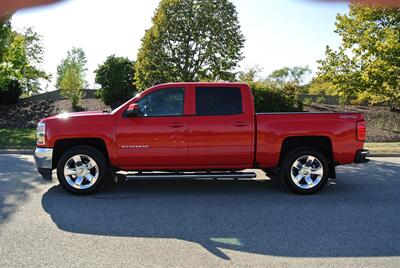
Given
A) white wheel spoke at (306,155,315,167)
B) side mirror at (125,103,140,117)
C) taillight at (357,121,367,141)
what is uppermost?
side mirror at (125,103,140,117)

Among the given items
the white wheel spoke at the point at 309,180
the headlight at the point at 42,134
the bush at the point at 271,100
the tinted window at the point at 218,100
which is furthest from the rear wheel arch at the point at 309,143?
the bush at the point at 271,100

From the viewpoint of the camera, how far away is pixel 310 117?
7.03m

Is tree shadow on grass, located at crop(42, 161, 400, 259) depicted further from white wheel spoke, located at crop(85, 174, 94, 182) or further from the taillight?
the taillight

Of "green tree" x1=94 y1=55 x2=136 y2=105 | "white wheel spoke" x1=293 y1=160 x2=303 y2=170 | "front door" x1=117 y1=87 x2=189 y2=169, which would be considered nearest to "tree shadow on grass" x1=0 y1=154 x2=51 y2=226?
"front door" x1=117 y1=87 x2=189 y2=169

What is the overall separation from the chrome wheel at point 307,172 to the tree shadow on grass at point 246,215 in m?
0.26

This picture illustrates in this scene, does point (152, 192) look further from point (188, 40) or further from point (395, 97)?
point (188, 40)

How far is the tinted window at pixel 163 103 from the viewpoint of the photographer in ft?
23.1

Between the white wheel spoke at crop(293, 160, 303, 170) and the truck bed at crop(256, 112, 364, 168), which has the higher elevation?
the truck bed at crop(256, 112, 364, 168)

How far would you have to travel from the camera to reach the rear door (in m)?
6.96

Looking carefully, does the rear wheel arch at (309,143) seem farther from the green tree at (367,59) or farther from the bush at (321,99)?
the bush at (321,99)

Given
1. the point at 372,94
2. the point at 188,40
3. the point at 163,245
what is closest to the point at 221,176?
the point at 163,245

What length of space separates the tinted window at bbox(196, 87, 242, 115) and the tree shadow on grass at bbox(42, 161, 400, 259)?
55.6 inches

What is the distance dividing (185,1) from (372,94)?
456 inches

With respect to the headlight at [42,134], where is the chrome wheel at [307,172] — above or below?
below
